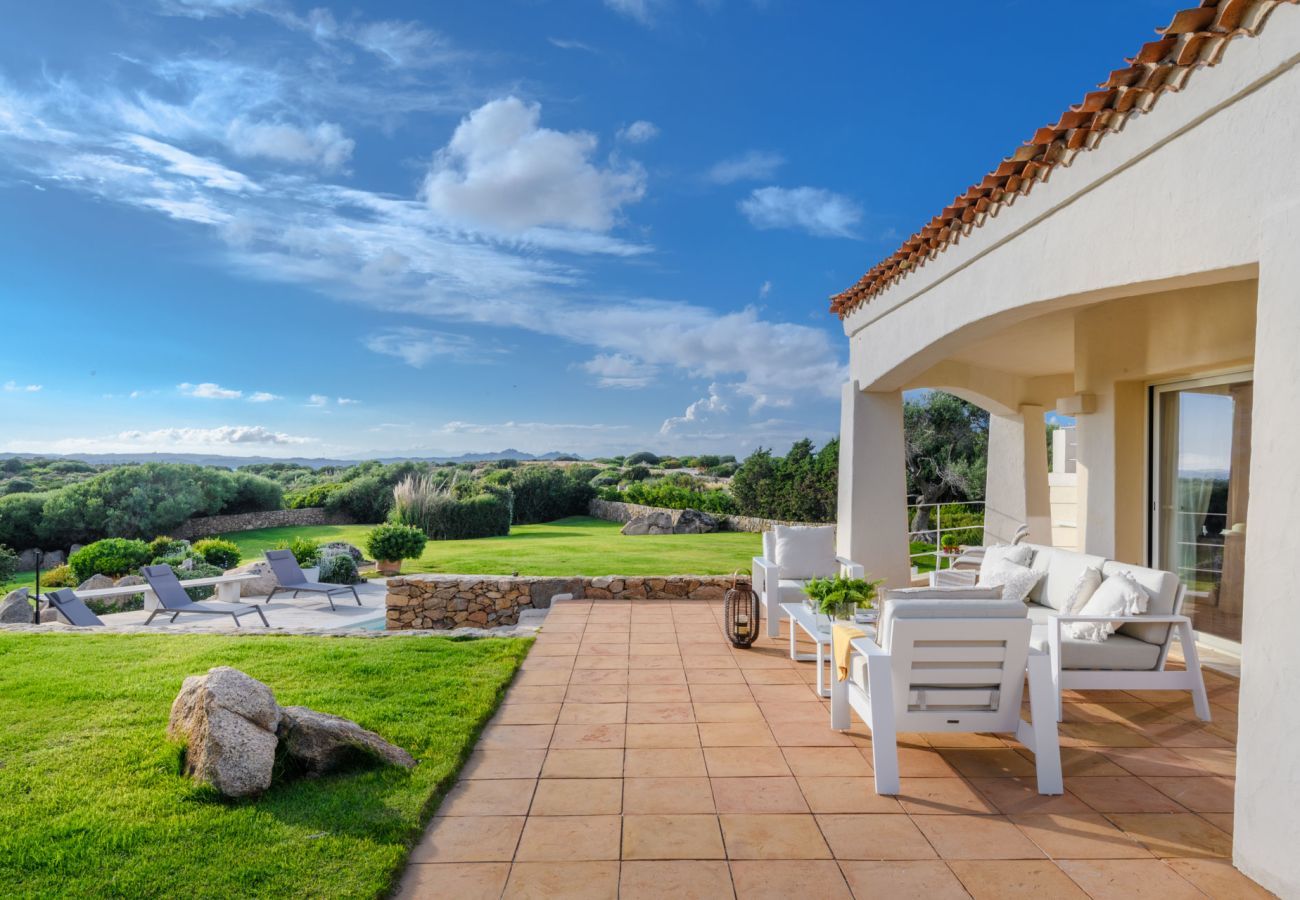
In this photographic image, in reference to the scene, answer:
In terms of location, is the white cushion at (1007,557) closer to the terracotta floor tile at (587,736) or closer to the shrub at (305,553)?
the terracotta floor tile at (587,736)

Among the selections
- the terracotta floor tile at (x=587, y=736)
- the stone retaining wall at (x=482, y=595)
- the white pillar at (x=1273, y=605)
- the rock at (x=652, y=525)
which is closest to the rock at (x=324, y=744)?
the terracotta floor tile at (x=587, y=736)

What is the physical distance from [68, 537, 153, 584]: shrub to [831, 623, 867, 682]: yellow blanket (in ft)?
46.4

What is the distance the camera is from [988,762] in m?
4.35

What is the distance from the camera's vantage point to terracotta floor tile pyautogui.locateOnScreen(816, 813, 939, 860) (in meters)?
3.27

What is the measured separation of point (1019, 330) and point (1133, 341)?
103cm

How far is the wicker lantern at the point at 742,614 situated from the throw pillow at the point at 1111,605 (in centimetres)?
265

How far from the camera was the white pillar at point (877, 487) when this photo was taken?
916 cm

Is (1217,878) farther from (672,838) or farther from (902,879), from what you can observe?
(672,838)

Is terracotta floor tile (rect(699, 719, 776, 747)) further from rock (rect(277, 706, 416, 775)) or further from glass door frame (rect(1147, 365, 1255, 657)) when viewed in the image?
glass door frame (rect(1147, 365, 1255, 657))

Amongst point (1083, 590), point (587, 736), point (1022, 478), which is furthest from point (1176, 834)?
point (1022, 478)

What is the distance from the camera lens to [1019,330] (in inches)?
316

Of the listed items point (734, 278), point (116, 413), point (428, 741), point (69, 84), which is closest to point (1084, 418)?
point (428, 741)

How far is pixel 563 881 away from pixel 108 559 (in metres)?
14.5

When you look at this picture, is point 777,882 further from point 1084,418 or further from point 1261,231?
point 1084,418
